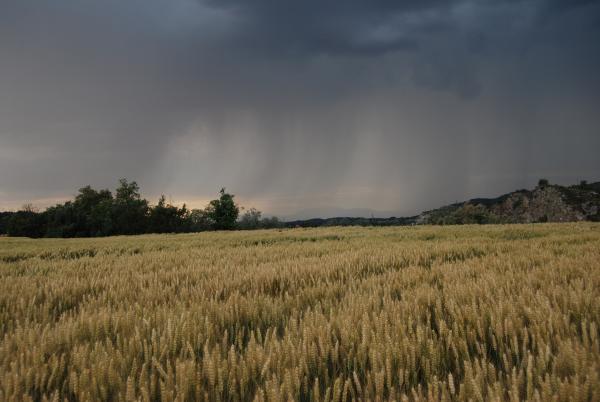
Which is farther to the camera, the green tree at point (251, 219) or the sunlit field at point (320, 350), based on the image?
the green tree at point (251, 219)

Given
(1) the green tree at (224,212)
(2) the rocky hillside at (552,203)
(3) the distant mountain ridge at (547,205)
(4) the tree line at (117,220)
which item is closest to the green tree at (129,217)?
(4) the tree line at (117,220)

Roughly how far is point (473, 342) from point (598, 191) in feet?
416

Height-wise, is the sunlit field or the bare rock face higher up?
the bare rock face

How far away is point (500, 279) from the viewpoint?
3062 mm

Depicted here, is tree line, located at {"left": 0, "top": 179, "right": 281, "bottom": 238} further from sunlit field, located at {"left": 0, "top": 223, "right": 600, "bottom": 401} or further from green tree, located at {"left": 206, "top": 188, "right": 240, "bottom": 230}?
sunlit field, located at {"left": 0, "top": 223, "right": 600, "bottom": 401}

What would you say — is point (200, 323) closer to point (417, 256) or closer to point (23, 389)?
point (23, 389)

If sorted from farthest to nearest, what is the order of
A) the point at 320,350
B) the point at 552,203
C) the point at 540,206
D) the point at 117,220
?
the point at 552,203 < the point at 540,206 < the point at 117,220 < the point at 320,350

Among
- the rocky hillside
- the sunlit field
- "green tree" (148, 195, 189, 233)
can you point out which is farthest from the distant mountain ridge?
the sunlit field

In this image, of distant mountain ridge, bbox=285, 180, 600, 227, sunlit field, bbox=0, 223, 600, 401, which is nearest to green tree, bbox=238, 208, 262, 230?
distant mountain ridge, bbox=285, 180, 600, 227

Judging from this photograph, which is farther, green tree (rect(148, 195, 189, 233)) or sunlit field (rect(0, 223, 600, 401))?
green tree (rect(148, 195, 189, 233))

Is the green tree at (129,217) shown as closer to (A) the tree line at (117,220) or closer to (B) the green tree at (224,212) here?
(A) the tree line at (117,220)

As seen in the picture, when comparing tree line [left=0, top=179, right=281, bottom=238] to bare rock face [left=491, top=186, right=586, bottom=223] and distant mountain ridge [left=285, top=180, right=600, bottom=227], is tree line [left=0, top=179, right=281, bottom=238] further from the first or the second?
bare rock face [left=491, top=186, right=586, bottom=223]

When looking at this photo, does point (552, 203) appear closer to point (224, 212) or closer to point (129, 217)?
point (224, 212)

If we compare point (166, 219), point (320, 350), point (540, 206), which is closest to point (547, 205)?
point (540, 206)
